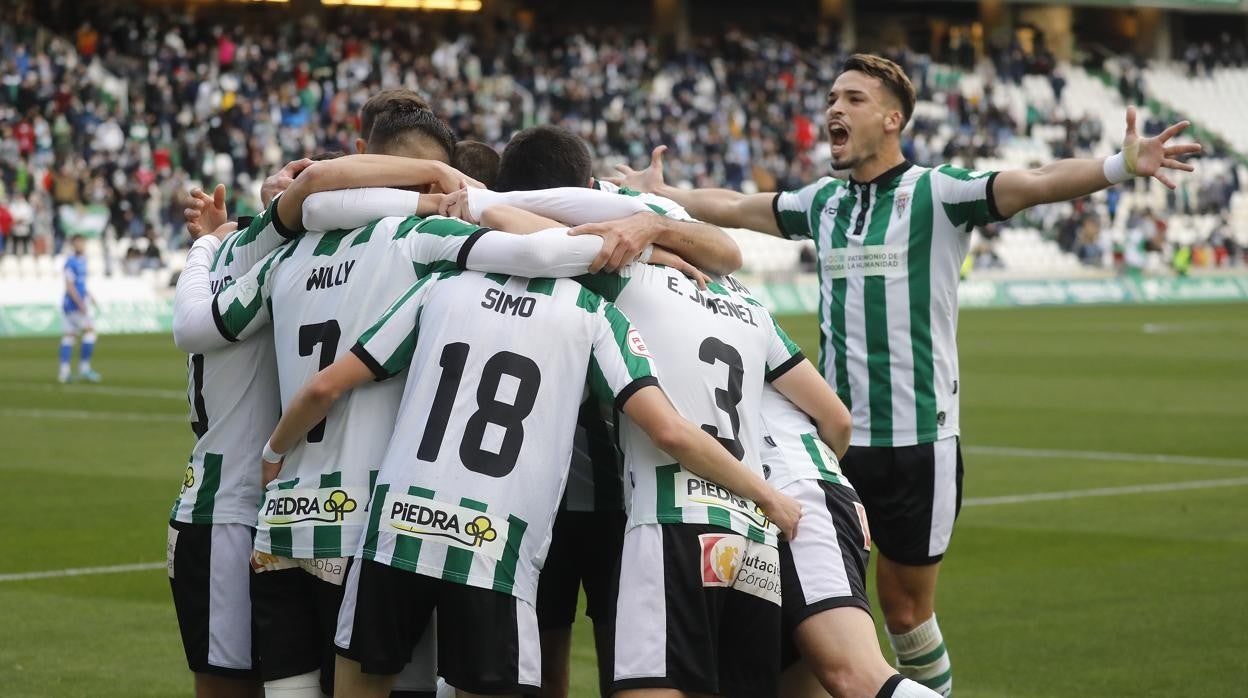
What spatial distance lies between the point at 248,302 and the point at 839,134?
2.72m

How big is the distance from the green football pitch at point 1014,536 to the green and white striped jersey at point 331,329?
2868 mm

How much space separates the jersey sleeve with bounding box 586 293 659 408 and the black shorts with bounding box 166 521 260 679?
1290mm

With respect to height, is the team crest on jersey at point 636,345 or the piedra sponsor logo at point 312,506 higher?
the team crest on jersey at point 636,345

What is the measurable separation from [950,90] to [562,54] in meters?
12.5

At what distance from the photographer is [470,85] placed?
42125 millimetres

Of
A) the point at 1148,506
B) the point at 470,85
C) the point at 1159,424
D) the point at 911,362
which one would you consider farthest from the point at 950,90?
the point at 911,362

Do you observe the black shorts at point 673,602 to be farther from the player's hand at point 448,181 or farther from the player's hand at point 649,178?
the player's hand at point 649,178

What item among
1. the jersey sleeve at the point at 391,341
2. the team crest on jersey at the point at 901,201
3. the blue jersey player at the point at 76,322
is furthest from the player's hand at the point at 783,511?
the blue jersey player at the point at 76,322

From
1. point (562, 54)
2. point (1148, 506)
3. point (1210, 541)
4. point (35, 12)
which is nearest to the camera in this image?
point (1210, 541)

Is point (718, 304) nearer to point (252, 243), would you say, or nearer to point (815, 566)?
point (815, 566)

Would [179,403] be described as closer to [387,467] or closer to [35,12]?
[387,467]

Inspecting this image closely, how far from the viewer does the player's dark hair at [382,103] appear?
4938 mm

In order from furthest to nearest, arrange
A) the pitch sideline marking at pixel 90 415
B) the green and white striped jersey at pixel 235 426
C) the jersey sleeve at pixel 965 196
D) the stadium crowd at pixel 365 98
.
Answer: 1. the stadium crowd at pixel 365 98
2. the pitch sideline marking at pixel 90 415
3. the jersey sleeve at pixel 965 196
4. the green and white striped jersey at pixel 235 426

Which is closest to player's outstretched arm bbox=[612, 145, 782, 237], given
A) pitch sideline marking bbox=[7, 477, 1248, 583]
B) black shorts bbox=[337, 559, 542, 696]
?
black shorts bbox=[337, 559, 542, 696]
